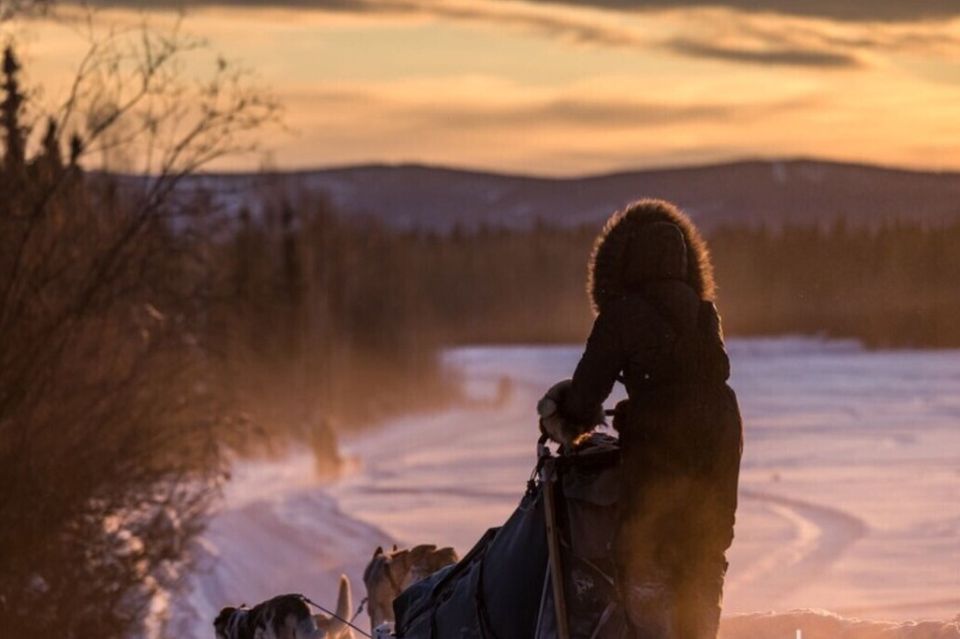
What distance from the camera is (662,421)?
884 centimetres

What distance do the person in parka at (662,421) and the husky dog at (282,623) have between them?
410 cm

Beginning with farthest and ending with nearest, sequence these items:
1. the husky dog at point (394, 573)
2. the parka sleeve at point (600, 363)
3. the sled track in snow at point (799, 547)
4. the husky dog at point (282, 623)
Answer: the sled track in snow at point (799, 547) → the husky dog at point (394, 573) → the husky dog at point (282, 623) → the parka sleeve at point (600, 363)

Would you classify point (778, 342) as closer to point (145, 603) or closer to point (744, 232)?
point (744, 232)

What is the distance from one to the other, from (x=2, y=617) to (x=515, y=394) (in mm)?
59241

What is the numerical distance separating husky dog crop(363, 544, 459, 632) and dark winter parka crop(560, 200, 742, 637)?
5.86m

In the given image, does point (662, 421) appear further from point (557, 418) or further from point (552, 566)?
point (552, 566)

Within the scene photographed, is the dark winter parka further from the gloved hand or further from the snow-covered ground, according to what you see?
the snow-covered ground

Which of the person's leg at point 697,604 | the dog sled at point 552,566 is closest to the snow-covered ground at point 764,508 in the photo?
the dog sled at point 552,566

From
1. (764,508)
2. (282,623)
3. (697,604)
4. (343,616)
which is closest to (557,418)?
(697,604)

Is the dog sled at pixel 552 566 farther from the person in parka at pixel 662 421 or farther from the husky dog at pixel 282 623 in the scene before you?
the husky dog at pixel 282 623

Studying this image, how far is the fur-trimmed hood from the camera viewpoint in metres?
9.07

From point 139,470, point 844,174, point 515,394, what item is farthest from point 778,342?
point 139,470

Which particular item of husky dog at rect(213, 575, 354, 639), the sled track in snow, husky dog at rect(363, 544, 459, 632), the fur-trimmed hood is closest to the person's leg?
the fur-trimmed hood

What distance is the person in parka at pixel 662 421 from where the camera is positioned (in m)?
8.82
